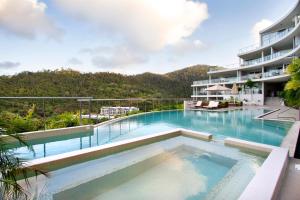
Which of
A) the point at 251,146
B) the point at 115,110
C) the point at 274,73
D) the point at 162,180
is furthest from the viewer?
the point at 274,73

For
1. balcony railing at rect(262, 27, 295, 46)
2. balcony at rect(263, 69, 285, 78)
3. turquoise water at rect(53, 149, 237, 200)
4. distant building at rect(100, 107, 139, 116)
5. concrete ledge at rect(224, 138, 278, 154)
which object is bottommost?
turquoise water at rect(53, 149, 237, 200)

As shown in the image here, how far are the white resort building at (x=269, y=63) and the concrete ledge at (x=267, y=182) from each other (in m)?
18.3

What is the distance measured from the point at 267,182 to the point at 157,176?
152cm

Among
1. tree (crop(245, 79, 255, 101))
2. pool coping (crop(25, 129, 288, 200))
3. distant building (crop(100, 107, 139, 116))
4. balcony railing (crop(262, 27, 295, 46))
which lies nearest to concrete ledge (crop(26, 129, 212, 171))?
pool coping (crop(25, 129, 288, 200))

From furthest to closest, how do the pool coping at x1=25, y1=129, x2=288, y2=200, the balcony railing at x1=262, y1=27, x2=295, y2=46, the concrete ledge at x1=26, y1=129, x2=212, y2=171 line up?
the balcony railing at x1=262, y1=27, x2=295, y2=46
the concrete ledge at x1=26, y1=129, x2=212, y2=171
the pool coping at x1=25, y1=129, x2=288, y2=200

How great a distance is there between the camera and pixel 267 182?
2098 millimetres

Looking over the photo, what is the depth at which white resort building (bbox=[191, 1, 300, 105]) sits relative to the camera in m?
19.5

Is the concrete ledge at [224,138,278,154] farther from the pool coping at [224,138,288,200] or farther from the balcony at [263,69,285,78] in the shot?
the balcony at [263,69,285,78]

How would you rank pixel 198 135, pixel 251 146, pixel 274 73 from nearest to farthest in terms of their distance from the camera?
pixel 251 146
pixel 198 135
pixel 274 73

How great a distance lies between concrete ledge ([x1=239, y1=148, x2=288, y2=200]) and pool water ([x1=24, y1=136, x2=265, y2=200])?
1.03 ft

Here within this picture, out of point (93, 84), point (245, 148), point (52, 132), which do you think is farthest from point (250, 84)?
point (52, 132)

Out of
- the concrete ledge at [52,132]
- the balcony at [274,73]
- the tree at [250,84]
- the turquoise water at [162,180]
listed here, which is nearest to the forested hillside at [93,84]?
the concrete ledge at [52,132]

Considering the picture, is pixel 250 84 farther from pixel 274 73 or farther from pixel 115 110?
pixel 115 110

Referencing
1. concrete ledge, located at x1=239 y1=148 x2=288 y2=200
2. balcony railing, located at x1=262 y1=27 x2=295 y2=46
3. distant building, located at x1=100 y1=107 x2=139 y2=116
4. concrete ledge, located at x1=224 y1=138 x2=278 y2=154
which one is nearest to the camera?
concrete ledge, located at x1=239 y1=148 x2=288 y2=200
